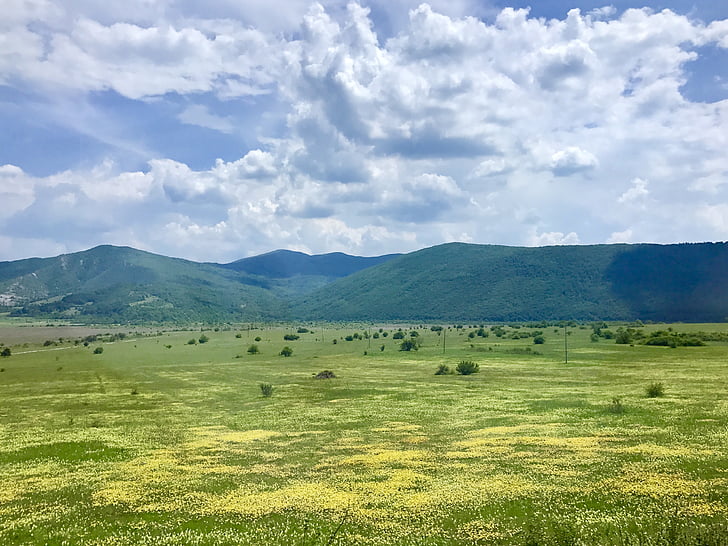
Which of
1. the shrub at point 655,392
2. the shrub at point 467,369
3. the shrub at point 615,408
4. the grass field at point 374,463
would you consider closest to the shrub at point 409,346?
the shrub at point 467,369

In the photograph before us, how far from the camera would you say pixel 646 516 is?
14.0 meters

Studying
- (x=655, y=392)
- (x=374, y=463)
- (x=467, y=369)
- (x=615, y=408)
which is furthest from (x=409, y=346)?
(x=374, y=463)

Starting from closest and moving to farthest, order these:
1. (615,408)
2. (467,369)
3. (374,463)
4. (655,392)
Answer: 1. (374,463)
2. (615,408)
3. (655,392)
4. (467,369)

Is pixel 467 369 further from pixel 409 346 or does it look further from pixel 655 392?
pixel 409 346

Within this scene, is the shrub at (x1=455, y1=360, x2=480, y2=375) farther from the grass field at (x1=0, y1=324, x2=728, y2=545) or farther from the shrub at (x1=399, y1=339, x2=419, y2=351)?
the shrub at (x1=399, y1=339, x2=419, y2=351)

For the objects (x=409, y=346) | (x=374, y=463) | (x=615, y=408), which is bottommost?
(x=374, y=463)

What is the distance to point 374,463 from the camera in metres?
20.8

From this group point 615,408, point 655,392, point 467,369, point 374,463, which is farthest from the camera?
point 467,369

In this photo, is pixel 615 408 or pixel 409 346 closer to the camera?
pixel 615 408

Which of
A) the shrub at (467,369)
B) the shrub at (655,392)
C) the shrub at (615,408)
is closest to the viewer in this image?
the shrub at (615,408)

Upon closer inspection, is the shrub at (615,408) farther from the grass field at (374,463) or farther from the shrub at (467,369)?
the shrub at (467,369)

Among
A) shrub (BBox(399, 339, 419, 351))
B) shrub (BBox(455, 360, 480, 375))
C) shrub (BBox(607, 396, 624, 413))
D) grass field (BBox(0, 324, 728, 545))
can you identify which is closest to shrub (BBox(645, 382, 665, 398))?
grass field (BBox(0, 324, 728, 545))

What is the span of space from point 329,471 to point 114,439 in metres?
13.0

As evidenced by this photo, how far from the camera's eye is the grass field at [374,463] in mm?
14375
